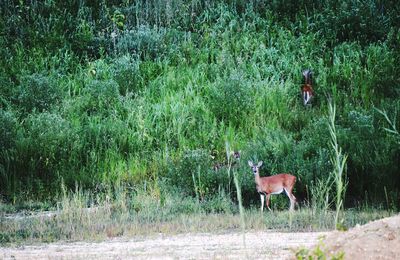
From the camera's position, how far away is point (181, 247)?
316 inches

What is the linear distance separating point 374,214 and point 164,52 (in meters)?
8.79

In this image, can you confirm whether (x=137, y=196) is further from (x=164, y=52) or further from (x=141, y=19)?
(x=141, y=19)

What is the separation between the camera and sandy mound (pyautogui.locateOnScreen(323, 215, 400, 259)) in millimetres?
5531

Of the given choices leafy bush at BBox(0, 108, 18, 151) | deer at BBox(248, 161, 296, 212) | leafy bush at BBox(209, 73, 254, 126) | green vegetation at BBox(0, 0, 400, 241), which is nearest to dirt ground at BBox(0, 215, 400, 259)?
green vegetation at BBox(0, 0, 400, 241)

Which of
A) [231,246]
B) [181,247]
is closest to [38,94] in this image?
[181,247]

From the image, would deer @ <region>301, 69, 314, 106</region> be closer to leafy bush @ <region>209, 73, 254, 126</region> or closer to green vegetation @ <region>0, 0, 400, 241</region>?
green vegetation @ <region>0, 0, 400, 241</region>

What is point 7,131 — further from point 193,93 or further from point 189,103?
point 193,93

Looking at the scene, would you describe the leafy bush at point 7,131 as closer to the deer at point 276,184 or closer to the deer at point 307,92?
the deer at point 276,184

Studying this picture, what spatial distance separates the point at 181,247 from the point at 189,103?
7767 mm

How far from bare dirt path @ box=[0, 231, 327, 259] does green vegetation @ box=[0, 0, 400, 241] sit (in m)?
0.98

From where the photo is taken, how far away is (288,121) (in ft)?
48.1

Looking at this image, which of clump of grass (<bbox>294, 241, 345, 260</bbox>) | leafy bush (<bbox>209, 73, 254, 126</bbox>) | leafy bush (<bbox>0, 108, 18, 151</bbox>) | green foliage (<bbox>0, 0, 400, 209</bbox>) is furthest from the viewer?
leafy bush (<bbox>209, 73, 254, 126</bbox>)

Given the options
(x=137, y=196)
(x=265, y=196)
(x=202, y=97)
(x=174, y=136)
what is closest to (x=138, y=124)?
(x=174, y=136)

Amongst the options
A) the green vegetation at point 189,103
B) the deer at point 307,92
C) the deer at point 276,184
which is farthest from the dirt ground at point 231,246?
the deer at point 307,92
